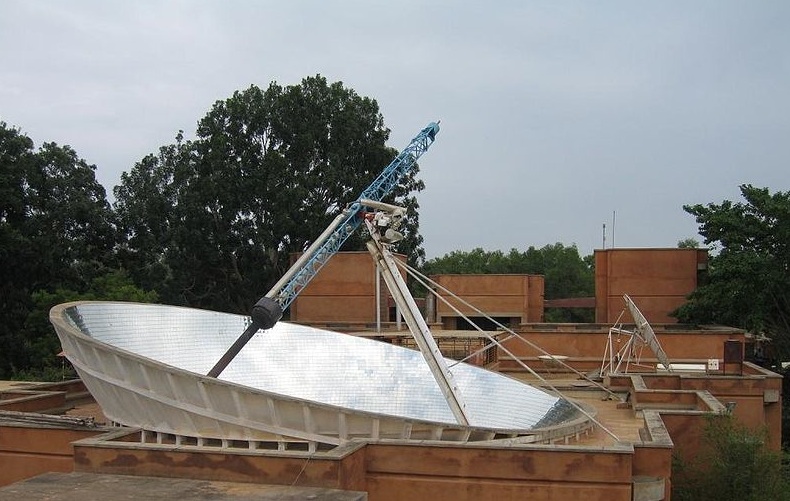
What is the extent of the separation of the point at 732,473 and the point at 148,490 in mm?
11547

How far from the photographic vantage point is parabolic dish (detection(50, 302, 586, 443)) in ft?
47.9

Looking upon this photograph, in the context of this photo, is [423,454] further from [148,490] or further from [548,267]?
[548,267]

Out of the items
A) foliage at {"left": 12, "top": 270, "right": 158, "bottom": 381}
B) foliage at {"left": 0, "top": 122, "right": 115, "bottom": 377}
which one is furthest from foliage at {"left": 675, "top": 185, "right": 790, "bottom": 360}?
foliage at {"left": 0, "top": 122, "right": 115, "bottom": 377}

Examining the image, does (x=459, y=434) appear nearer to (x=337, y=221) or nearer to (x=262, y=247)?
(x=337, y=221)

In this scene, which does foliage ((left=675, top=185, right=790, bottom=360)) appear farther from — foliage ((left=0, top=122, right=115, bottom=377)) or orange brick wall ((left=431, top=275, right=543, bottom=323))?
foliage ((left=0, top=122, right=115, bottom=377))

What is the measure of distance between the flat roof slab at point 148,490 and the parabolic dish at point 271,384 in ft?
5.59

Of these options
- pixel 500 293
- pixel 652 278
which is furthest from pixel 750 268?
pixel 500 293

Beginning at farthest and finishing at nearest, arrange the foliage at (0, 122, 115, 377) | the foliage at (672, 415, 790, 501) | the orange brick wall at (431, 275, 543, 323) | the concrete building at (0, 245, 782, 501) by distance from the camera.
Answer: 1. the orange brick wall at (431, 275, 543, 323)
2. the foliage at (0, 122, 115, 377)
3. the foliage at (672, 415, 790, 501)
4. the concrete building at (0, 245, 782, 501)

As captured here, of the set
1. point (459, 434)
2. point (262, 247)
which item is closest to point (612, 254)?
point (262, 247)

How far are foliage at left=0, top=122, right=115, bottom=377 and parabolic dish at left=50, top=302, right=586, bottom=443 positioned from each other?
2793 cm

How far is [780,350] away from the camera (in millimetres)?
38844

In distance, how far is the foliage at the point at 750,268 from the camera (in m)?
36.6

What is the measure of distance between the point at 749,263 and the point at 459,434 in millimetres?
25459

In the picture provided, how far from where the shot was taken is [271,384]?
20.1 m
